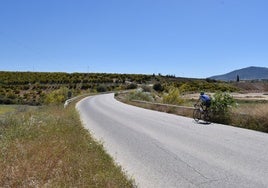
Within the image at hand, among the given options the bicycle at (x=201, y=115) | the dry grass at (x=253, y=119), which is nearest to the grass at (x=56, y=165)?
the dry grass at (x=253, y=119)

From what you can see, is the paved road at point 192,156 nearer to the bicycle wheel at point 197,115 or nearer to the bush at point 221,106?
the bush at point 221,106

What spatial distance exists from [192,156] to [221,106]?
9.24 meters

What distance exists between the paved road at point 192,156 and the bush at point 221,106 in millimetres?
2186

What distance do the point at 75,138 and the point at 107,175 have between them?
15.7ft

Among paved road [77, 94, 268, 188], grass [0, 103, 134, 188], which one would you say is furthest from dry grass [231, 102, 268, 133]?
grass [0, 103, 134, 188]

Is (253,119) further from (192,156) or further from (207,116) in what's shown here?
(192,156)

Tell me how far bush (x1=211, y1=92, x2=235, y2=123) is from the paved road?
2186 millimetres

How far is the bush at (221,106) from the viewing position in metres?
18.9

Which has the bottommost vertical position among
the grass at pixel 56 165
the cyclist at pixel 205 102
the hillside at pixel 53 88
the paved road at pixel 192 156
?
the hillside at pixel 53 88

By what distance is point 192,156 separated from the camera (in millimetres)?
10391

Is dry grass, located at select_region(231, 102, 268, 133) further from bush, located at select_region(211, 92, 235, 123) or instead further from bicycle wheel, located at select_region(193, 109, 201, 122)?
bicycle wheel, located at select_region(193, 109, 201, 122)

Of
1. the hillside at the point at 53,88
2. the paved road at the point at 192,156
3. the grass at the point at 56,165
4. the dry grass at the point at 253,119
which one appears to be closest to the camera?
the grass at the point at 56,165

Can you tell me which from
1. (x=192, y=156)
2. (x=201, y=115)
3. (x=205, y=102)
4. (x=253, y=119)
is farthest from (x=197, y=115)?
(x=192, y=156)

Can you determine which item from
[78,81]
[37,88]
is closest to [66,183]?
[37,88]
